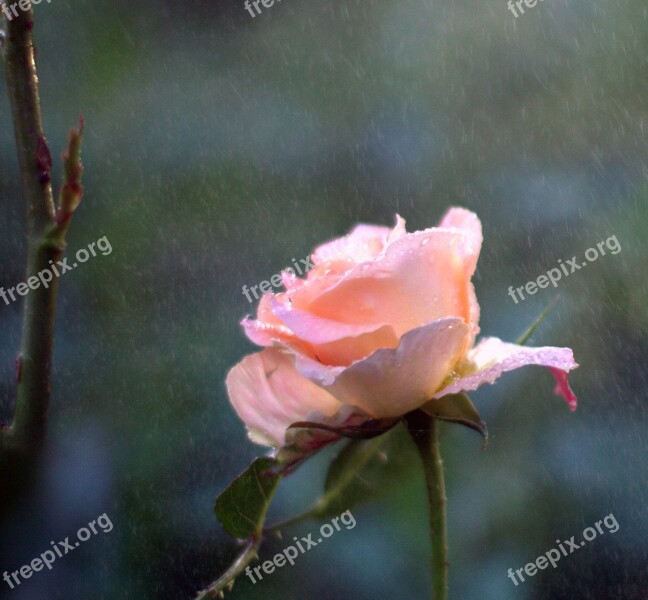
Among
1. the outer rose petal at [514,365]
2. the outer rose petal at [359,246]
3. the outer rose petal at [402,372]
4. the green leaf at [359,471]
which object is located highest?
the outer rose petal at [359,246]

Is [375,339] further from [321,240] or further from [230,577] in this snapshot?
[321,240]

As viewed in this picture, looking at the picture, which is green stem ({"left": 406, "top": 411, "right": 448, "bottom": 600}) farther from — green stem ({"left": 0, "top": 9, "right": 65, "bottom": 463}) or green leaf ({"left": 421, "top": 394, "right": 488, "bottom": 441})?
green stem ({"left": 0, "top": 9, "right": 65, "bottom": 463})

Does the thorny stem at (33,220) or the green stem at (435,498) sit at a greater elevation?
the thorny stem at (33,220)

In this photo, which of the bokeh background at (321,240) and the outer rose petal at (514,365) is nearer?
the outer rose petal at (514,365)

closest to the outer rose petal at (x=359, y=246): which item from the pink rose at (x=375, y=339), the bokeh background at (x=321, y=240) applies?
the pink rose at (x=375, y=339)

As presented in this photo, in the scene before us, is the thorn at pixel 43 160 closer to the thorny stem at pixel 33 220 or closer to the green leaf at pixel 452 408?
the thorny stem at pixel 33 220

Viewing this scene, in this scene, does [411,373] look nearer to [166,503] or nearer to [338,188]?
[166,503]

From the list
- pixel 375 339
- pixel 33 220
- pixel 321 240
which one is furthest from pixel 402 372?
pixel 321 240
